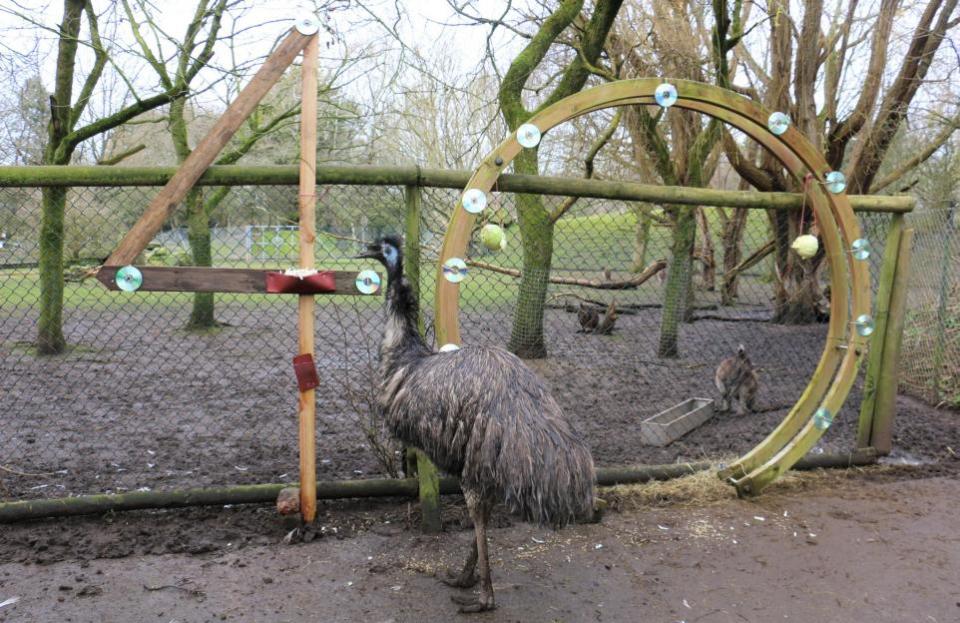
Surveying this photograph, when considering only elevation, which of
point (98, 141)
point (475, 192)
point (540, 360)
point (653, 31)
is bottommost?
point (540, 360)

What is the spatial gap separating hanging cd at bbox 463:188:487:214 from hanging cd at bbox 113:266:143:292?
1.56 m

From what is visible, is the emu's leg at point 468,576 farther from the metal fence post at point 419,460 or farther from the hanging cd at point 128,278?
the hanging cd at point 128,278

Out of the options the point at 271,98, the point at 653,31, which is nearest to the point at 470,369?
the point at 653,31

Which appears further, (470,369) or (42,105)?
(42,105)

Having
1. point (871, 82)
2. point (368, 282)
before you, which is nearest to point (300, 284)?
point (368, 282)

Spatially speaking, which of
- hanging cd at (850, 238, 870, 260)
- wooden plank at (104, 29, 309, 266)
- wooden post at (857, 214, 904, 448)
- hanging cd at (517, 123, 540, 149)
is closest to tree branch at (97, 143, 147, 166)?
wooden plank at (104, 29, 309, 266)

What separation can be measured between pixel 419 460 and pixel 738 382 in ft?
12.2

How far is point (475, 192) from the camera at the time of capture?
3.68 m

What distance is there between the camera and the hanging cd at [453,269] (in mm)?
3686

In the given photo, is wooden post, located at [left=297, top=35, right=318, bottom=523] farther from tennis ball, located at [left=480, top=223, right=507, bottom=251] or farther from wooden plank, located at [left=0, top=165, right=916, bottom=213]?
tennis ball, located at [left=480, top=223, right=507, bottom=251]

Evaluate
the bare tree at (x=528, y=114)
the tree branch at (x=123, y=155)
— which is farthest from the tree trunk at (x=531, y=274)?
the tree branch at (x=123, y=155)

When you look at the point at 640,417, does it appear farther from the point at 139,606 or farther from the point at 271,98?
the point at 271,98

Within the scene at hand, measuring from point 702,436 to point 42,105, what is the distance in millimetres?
10037

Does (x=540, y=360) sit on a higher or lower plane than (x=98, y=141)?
lower
